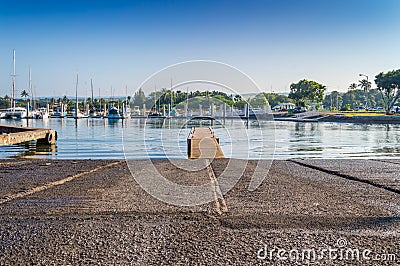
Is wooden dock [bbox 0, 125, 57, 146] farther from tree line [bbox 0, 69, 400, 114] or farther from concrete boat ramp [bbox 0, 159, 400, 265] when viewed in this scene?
concrete boat ramp [bbox 0, 159, 400, 265]

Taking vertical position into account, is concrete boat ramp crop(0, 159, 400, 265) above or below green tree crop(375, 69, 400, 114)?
below

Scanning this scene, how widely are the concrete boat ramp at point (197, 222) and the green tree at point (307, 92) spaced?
112 meters

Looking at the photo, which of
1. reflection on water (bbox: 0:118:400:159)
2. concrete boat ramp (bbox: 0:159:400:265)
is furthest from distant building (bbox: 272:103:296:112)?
concrete boat ramp (bbox: 0:159:400:265)

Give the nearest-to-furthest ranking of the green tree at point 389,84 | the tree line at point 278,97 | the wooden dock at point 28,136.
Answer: the tree line at point 278,97 < the wooden dock at point 28,136 < the green tree at point 389,84

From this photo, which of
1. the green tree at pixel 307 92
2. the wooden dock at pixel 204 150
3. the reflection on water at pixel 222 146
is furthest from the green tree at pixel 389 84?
the wooden dock at pixel 204 150

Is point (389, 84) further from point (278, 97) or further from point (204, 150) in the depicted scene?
point (204, 150)

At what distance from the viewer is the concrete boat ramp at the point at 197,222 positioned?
4160 millimetres

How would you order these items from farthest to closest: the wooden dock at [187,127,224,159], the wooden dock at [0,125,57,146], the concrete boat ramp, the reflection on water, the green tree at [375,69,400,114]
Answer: the green tree at [375,69,400,114]
the reflection on water
the wooden dock at [0,125,57,146]
the wooden dock at [187,127,224,159]
the concrete boat ramp

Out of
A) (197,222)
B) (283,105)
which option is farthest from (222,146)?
(283,105)

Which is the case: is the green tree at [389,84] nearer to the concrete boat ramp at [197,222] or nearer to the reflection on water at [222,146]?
the reflection on water at [222,146]

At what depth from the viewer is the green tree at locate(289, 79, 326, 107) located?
118 metres

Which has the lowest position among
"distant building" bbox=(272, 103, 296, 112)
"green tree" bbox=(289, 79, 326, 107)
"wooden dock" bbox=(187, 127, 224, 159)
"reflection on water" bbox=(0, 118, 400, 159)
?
"reflection on water" bbox=(0, 118, 400, 159)

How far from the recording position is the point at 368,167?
37.2ft

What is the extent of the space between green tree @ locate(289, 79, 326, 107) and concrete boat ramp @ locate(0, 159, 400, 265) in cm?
11244
